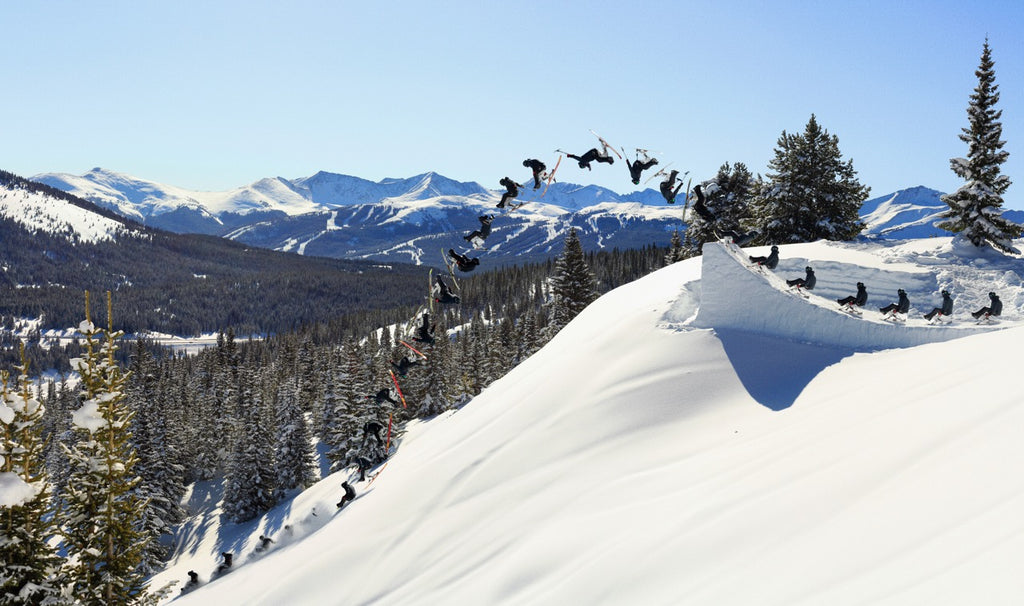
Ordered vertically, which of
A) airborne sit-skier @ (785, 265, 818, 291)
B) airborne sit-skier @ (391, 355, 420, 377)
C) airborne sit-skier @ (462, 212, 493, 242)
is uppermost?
airborne sit-skier @ (462, 212, 493, 242)

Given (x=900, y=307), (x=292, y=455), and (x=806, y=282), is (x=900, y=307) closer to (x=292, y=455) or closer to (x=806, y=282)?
(x=806, y=282)

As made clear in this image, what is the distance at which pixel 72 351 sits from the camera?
190 meters

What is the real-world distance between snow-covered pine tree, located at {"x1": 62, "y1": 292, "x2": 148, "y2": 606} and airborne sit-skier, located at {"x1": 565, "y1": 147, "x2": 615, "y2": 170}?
36.8 ft

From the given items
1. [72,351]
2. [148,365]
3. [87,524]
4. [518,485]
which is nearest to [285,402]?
[148,365]

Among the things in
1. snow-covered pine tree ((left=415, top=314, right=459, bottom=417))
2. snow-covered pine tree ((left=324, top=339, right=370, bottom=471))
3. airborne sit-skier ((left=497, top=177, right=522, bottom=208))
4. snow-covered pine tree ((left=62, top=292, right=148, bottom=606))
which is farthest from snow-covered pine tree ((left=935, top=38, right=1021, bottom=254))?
snow-covered pine tree ((left=415, top=314, right=459, bottom=417))

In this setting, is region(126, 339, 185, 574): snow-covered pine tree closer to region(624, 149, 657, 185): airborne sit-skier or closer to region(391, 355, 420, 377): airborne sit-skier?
region(391, 355, 420, 377): airborne sit-skier

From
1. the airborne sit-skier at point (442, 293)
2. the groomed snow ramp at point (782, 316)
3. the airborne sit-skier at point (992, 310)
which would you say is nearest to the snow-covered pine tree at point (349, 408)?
the airborne sit-skier at point (442, 293)

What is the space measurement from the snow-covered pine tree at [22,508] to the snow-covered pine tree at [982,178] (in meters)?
31.0

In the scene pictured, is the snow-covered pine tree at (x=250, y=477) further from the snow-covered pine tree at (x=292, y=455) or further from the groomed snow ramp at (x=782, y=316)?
the groomed snow ramp at (x=782, y=316)

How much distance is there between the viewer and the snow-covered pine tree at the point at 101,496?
1221 cm

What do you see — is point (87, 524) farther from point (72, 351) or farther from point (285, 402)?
point (72, 351)

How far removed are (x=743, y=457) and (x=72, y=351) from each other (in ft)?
799

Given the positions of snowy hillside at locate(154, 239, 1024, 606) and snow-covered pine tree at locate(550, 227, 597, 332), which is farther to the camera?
snow-covered pine tree at locate(550, 227, 597, 332)

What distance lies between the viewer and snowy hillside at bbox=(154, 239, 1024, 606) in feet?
16.9
